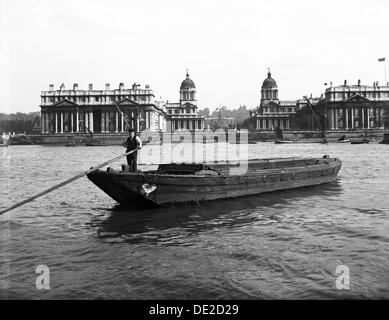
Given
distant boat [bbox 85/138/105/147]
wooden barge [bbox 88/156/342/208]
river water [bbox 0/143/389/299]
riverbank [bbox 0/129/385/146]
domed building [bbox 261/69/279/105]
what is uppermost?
domed building [bbox 261/69/279/105]

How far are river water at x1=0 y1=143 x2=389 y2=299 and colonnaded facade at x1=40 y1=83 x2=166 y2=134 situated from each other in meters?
113

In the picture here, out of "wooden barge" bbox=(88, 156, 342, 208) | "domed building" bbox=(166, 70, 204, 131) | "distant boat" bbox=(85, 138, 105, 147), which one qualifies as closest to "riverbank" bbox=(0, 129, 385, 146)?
"distant boat" bbox=(85, 138, 105, 147)

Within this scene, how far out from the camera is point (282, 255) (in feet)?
33.4

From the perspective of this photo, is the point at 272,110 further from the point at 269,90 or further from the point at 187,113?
the point at 187,113

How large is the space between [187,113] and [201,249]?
495 feet

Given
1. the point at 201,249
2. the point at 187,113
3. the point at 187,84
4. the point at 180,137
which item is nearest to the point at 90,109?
the point at 180,137

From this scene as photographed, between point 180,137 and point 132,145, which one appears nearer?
point 132,145

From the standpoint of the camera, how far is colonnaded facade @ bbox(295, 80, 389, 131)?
417 feet

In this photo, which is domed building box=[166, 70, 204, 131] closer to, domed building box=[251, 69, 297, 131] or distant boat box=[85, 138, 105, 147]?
domed building box=[251, 69, 297, 131]

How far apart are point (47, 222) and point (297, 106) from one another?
15614 cm

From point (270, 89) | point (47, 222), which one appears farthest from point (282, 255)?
point (270, 89)

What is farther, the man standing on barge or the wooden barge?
the man standing on barge

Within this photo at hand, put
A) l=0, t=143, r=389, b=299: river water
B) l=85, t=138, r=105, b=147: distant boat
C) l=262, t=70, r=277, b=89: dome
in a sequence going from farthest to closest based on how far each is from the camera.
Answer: l=262, t=70, r=277, b=89: dome, l=85, t=138, r=105, b=147: distant boat, l=0, t=143, r=389, b=299: river water

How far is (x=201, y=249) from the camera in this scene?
35.3 ft
